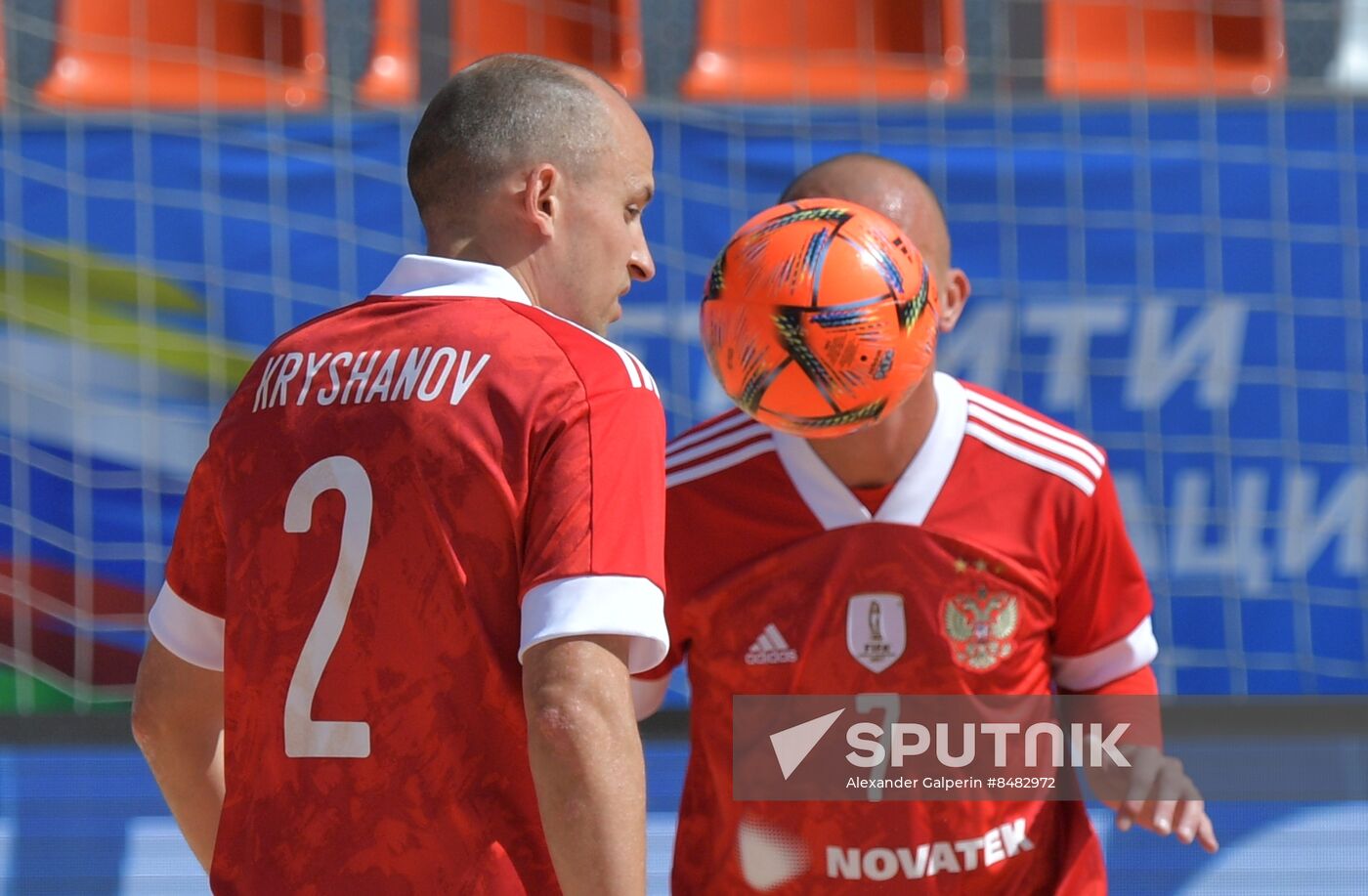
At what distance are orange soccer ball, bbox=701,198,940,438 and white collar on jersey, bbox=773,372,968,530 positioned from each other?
0.29 m

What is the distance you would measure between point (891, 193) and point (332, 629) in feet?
4.28

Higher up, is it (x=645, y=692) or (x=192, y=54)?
(x=192, y=54)

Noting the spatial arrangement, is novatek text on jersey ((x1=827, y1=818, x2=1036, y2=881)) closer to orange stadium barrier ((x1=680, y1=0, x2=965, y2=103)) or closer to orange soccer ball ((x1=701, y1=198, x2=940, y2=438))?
orange soccer ball ((x1=701, y1=198, x2=940, y2=438))

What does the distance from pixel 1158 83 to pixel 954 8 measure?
31.6 inches

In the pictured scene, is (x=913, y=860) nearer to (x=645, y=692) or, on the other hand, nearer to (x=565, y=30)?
(x=645, y=692)

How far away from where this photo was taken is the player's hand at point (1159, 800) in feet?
8.01

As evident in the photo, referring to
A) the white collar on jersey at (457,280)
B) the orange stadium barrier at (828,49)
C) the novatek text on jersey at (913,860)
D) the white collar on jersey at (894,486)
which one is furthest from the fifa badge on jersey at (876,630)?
the orange stadium barrier at (828,49)

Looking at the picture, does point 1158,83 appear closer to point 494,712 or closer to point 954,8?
point 954,8

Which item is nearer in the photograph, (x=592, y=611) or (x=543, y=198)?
(x=592, y=611)

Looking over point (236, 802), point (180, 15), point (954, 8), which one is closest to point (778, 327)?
point (236, 802)

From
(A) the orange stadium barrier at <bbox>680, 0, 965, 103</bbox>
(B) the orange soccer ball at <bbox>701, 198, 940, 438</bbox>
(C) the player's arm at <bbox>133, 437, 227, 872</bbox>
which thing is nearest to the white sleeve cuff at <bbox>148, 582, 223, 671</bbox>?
(C) the player's arm at <bbox>133, 437, 227, 872</bbox>

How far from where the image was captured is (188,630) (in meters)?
2.13

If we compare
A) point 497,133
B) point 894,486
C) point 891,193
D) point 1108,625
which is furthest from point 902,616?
point 497,133

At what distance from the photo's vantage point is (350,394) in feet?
6.11
